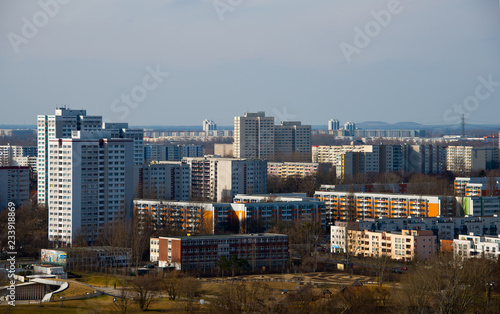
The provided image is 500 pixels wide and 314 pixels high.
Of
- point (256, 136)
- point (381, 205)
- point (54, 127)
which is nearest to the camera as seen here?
point (381, 205)

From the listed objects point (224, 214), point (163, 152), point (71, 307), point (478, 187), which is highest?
point (163, 152)

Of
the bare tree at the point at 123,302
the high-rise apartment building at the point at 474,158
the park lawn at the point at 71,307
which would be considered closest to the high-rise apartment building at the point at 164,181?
the bare tree at the point at 123,302

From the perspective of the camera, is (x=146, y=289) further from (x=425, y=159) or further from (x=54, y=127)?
(x=425, y=159)

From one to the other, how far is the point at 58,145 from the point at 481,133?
3993 cm

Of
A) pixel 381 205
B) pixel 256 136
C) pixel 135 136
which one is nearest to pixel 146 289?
pixel 381 205

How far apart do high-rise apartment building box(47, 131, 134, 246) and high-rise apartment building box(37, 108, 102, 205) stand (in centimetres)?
335

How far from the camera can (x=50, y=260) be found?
13.5 metres

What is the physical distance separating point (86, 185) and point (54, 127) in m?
4.40

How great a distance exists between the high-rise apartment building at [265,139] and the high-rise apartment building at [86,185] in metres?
17.0

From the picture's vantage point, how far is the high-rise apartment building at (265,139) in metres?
33.8

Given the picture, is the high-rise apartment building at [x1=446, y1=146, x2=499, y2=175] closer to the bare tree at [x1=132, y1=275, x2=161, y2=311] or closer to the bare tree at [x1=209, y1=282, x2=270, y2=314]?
the bare tree at [x1=132, y1=275, x2=161, y2=311]

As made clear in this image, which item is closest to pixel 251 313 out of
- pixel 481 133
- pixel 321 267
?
pixel 321 267

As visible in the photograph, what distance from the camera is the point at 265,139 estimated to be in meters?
34.2

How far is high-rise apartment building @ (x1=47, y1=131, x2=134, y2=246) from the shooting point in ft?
51.3
